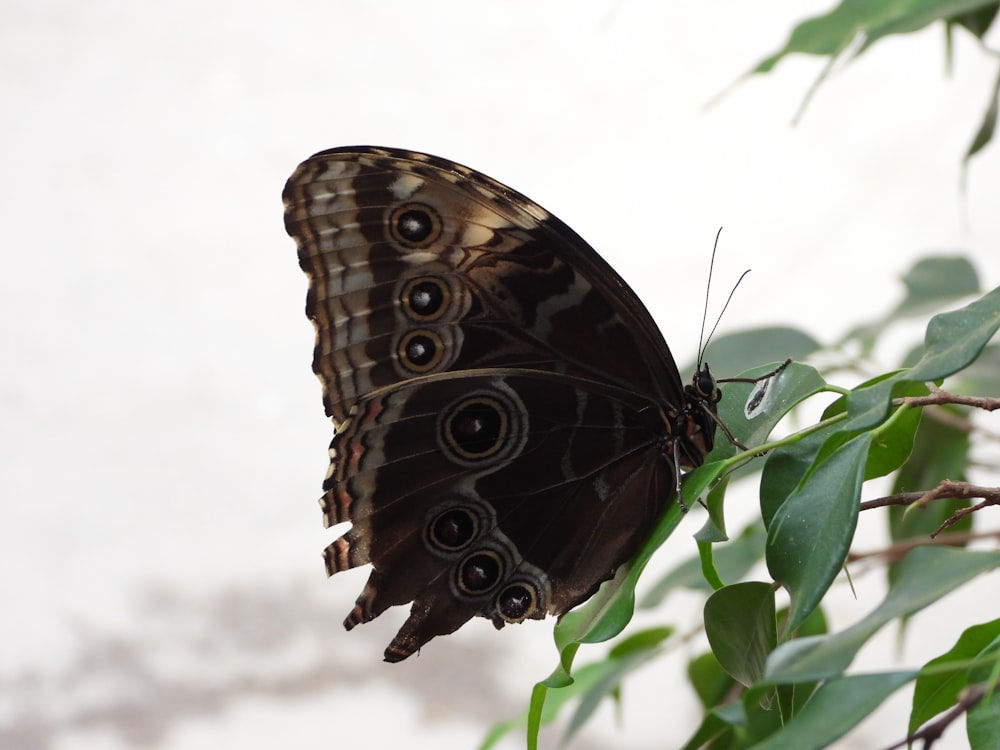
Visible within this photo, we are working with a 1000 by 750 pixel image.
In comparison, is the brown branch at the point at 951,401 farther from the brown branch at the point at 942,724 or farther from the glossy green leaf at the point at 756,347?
the glossy green leaf at the point at 756,347

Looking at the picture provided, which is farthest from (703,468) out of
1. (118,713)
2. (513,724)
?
(118,713)

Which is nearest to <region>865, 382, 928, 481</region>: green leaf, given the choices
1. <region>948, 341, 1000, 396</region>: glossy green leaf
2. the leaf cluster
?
the leaf cluster

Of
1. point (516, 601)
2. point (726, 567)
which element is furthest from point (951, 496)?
point (726, 567)

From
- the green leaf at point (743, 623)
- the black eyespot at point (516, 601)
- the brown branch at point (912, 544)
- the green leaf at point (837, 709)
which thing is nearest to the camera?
the green leaf at point (837, 709)

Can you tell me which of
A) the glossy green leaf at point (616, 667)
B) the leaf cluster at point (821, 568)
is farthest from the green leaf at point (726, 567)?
the leaf cluster at point (821, 568)

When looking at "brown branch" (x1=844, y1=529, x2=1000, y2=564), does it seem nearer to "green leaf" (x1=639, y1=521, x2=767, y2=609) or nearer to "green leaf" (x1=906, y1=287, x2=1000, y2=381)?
"green leaf" (x1=639, y1=521, x2=767, y2=609)

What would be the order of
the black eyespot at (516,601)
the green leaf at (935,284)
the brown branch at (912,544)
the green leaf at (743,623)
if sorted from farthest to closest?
the green leaf at (935,284), the brown branch at (912,544), the black eyespot at (516,601), the green leaf at (743,623)

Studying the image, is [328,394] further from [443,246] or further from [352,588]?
[352,588]

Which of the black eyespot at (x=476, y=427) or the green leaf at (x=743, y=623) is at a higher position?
the black eyespot at (x=476, y=427)
